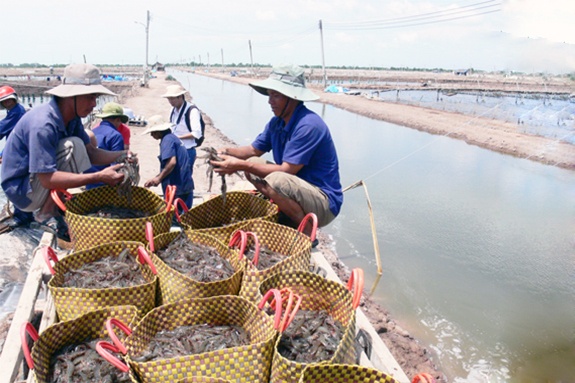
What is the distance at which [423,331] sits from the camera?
19.8 feet

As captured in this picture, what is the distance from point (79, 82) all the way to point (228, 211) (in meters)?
1.56

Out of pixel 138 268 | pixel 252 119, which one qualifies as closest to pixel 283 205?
pixel 138 268

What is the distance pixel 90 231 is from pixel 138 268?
1.56ft

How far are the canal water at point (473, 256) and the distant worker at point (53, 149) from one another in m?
4.51

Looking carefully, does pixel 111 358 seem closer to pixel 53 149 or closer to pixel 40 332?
pixel 40 332

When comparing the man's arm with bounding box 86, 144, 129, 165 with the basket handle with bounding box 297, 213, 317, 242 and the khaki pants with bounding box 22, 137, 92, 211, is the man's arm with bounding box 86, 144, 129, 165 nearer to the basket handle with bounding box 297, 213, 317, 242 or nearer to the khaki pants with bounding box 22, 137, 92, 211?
the khaki pants with bounding box 22, 137, 92, 211

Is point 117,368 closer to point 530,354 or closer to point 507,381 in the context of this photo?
point 507,381

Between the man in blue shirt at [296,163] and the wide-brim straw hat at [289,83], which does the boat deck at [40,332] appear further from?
the wide-brim straw hat at [289,83]

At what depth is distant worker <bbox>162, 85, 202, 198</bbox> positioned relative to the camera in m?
6.33

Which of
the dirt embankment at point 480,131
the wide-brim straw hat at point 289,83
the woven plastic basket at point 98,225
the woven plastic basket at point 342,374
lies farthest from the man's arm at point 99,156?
the dirt embankment at point 480,131

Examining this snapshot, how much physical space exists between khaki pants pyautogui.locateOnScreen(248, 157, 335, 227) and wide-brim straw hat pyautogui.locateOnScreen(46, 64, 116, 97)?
150 centimetres

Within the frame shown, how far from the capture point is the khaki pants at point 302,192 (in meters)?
3.62

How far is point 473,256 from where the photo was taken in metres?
8.47

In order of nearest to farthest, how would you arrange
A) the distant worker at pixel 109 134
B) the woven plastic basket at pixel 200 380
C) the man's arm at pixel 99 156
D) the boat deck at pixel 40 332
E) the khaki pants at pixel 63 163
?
the woven plastic basket at pixel 200 380 < the boat deck at pixel 40 332 < the khaki pants at pixel 63 163 < the man's arm at pixel 99 156 < the distant worker at pixel 109 134
